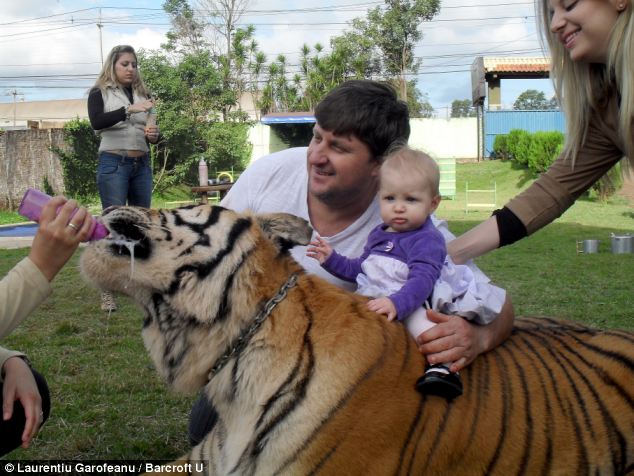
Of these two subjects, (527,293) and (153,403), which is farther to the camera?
(527,293)

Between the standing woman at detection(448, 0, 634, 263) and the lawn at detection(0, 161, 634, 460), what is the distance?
173cm

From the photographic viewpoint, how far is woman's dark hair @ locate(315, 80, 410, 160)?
8.50 ft

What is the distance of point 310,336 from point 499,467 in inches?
27.3

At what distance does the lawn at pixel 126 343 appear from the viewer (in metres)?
3.05

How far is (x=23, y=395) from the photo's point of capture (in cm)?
227

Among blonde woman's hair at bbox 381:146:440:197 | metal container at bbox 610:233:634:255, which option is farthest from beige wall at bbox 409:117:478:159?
blonde woman's hair at bbox 381:146:440:197

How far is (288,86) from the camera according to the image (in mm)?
32062

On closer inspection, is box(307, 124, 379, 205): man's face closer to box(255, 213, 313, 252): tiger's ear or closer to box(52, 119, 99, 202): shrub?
box(255, 213, 313, 252): tiger's ear

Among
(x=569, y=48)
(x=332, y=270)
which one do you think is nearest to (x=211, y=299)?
(x=332, y=270)

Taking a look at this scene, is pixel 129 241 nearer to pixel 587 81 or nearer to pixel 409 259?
pixel 409 259

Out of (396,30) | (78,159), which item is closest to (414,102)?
(396,30)

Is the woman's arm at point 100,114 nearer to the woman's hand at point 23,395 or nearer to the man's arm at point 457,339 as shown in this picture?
the woman's hand at point 23,395

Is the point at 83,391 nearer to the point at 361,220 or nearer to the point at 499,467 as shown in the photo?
the point at 361,220

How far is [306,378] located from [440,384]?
0.40 m
